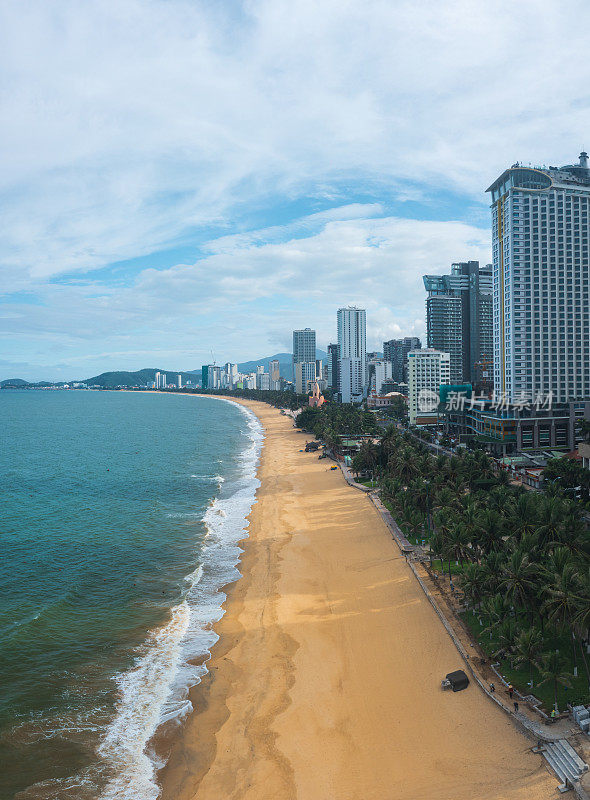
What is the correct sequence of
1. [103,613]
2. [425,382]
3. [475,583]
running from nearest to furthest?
[475,583] → [103,613] → [425,382]

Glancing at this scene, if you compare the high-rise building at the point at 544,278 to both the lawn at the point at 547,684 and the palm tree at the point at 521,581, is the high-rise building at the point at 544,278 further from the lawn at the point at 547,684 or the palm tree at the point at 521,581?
the palm tree at the point at 521,581

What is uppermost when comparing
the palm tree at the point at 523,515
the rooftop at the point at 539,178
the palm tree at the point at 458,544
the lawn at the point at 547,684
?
the rooftop at the point at 539,178

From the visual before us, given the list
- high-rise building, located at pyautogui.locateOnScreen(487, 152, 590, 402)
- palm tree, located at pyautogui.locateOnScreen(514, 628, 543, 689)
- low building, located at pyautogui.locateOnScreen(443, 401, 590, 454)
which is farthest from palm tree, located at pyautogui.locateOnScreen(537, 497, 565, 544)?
high-rise building, located at pyautogui.locateOnScreen(487, 152, 590, 402)

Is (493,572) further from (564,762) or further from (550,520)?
(564,762)

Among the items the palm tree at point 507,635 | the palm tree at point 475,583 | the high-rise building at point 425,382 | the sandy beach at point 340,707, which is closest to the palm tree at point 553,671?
the palm tree at point 507,635

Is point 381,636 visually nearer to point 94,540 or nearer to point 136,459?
point 94,540

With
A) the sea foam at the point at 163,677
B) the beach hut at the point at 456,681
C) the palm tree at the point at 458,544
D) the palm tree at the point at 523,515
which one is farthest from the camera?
the palm tree at the point at 458,544

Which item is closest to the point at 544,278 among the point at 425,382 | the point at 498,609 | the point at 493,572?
the point at 425,382
